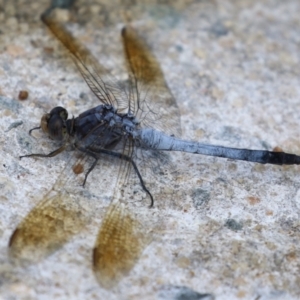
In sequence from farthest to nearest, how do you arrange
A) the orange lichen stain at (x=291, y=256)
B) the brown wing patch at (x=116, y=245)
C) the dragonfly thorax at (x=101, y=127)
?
the dragonfly thorax at (x=101, y=127), the orange lichen stain at (x=291, y=256), the brown wing patch at (x=116, y=245)

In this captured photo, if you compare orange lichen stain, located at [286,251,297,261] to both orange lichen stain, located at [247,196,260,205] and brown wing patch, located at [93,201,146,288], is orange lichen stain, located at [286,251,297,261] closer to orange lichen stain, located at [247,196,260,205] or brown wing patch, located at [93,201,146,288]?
orange lichen stain, located at [247,196,260,205]

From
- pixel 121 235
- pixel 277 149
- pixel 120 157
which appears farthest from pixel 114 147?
pixel 277 149

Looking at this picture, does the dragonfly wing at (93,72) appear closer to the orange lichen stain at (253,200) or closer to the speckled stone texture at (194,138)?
the speckled stone texture at (194,138)

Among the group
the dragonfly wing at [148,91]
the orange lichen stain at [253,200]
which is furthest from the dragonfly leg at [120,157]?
the orange lichen stain at [253,200]

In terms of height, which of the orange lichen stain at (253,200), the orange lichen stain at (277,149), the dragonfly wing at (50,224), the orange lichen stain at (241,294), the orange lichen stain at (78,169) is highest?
the dragonfly wing at (50,224)

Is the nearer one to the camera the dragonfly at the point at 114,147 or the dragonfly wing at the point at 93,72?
the dragonfly at the point at 114,147

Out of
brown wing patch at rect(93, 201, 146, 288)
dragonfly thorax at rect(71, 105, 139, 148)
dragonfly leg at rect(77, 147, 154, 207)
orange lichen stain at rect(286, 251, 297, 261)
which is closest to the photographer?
brown wing patch at rect(93, 201, 146, 288)

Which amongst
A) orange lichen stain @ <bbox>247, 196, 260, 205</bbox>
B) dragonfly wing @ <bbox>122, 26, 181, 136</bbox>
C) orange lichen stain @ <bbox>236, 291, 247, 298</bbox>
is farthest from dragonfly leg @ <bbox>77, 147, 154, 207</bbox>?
orange lichen stain @ <bbox>236, 291, 247, 298</bbox>
